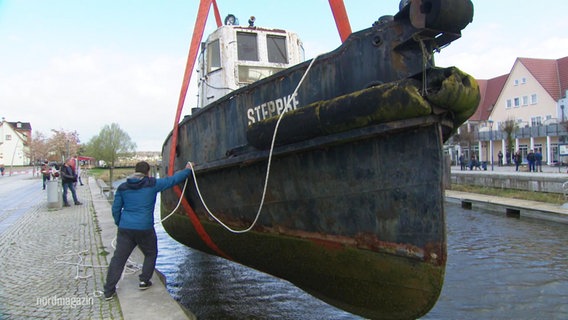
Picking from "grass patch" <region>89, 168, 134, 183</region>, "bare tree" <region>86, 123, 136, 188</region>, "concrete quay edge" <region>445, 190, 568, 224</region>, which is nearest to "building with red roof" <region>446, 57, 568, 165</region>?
"concrete quay edge" <region>445, 190, 568, 224</region>

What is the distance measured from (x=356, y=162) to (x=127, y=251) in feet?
8.54

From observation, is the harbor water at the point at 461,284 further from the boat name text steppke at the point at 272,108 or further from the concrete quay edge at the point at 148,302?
the boat name text steppke at the point at 272,108

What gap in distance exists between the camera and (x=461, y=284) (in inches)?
250

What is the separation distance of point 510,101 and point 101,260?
41913mm

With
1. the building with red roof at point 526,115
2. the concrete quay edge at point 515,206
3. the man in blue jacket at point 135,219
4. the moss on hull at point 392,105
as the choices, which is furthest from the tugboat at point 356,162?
the building with red roof at point 526,115

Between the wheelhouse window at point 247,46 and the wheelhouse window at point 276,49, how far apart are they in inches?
9.2

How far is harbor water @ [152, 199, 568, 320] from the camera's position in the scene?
5324 millimetres

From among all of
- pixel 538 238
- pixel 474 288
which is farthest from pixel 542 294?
pixel 538 238

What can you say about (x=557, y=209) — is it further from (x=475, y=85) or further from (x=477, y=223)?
(x=475, y=85)

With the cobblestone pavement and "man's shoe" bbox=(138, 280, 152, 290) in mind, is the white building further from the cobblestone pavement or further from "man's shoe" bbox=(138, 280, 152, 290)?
"man's shoe" bbox=(138, 280, 152, 290)

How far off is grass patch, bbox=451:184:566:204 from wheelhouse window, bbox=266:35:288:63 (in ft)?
33.1

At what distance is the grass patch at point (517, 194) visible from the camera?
12.5 m

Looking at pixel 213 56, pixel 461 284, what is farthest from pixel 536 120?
pixel 213 56

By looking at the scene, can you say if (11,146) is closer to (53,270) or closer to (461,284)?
(53,270)
